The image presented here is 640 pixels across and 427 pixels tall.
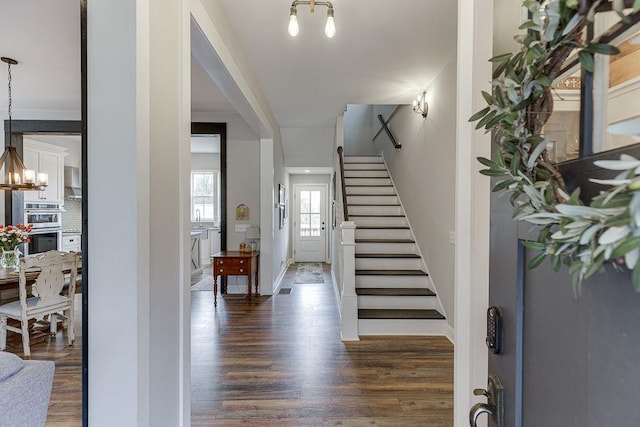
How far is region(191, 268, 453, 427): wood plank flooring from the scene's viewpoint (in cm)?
204

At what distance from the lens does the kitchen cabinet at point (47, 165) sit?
4938 millimetres

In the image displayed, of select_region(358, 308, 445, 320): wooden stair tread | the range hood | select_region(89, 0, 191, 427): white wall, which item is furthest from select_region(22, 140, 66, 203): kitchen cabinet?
select_region(358, 308, 445, 320): wooden stair tread

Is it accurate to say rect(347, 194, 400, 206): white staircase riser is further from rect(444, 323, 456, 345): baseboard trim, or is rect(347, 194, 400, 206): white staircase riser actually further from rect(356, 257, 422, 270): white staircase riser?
rect(444, 323, 456, 345): baseboard trim

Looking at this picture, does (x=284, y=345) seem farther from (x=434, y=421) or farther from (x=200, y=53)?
(x=200, y=53)

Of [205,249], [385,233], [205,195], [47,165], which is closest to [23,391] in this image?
[385,233]

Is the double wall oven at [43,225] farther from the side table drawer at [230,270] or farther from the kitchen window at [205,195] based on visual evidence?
the kitchen window at [205,195]

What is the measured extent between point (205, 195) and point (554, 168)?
8473 millimetres

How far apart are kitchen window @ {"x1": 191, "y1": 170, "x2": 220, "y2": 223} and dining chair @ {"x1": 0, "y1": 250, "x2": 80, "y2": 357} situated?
16.4ft

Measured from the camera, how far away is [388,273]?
3.88m

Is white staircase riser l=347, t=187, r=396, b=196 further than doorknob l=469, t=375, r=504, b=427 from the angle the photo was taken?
Yes

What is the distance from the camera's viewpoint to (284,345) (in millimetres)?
3057

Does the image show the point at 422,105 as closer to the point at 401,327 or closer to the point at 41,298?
the point at 401,327

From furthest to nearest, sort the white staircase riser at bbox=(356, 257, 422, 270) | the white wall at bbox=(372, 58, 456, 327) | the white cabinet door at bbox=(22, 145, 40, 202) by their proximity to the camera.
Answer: the white cabinet door at bbox=(22, 145, 40, 202) < the white staircase riser at bbox=(356, 257, 422, 270) < the white wall at bbox=(372, 58, 456, 327)

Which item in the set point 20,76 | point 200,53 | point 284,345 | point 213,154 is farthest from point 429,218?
point 213,154
